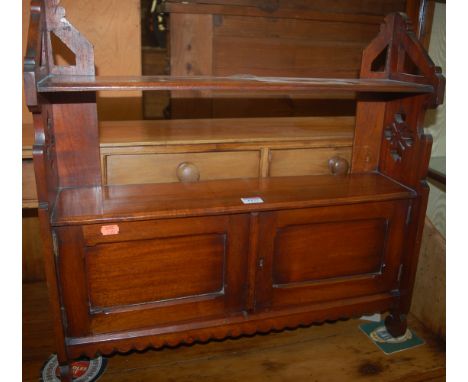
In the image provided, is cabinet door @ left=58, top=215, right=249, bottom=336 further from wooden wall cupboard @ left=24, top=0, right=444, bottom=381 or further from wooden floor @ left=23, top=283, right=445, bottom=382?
Answer: wooden floor @ left=23, top=283, right=445, bottom=382

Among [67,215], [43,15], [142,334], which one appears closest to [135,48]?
[43,15]

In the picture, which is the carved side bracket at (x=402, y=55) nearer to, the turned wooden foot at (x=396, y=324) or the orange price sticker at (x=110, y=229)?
the turned wooden foot at (x=396, y=324)

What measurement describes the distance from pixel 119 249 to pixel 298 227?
642 mm

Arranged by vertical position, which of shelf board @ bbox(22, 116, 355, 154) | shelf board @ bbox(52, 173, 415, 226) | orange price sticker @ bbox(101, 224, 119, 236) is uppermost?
shelf board @ bbox(22, 116, 355, 154)

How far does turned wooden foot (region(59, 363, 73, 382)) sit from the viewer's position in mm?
1562

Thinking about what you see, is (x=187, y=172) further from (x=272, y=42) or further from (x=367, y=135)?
(x=272, y=42)

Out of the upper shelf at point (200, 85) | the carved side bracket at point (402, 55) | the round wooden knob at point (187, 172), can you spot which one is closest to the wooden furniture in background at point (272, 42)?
the carved side bracket at point (402, 55)

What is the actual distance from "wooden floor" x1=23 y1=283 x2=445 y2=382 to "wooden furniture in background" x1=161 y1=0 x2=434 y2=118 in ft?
4.28

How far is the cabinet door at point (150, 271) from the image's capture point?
1.49 meters

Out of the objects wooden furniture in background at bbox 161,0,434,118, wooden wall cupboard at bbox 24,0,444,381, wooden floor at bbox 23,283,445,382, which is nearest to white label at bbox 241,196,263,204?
wooden wall cupboard at bbox 24,0,444,381

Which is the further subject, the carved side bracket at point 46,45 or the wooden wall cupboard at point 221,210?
the wooden wall cupboard at point 221,210

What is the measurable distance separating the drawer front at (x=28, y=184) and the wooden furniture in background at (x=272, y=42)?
3.43ft

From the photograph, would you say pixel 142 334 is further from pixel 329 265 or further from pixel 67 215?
pixel 329 265

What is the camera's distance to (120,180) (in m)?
1.80
